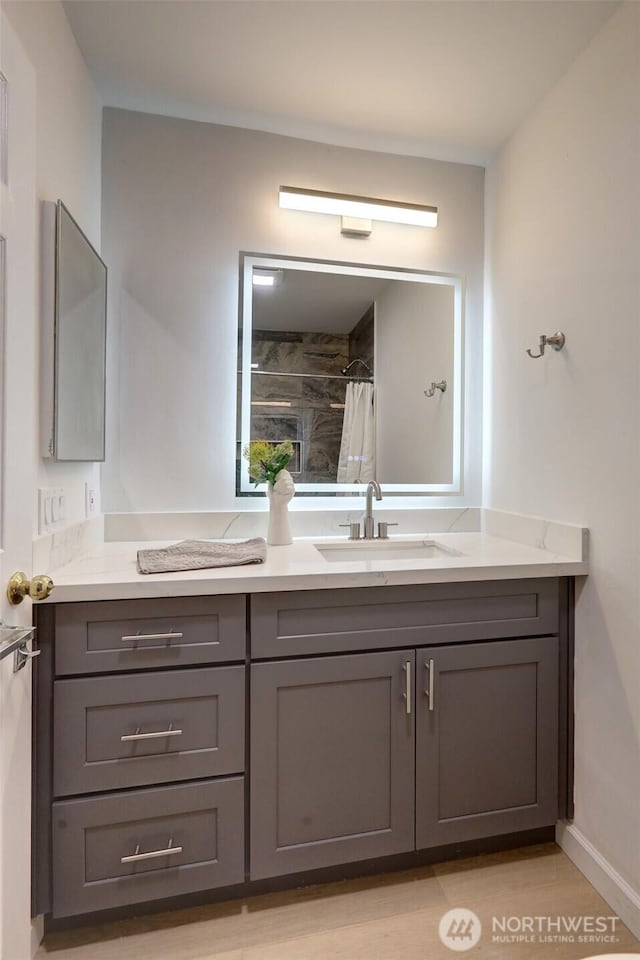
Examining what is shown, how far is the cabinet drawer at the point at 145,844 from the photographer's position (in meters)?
1.26

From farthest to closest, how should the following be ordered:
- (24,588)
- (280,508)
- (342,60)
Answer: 1. (280,508)
2. (342,60)
3. (24,588)

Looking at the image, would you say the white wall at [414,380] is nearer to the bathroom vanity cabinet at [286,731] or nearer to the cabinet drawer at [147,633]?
the bathroom vanity cabinet at [286,731]

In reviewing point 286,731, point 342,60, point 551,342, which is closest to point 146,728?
point 286,731

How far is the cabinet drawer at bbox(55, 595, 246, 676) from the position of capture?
127cm

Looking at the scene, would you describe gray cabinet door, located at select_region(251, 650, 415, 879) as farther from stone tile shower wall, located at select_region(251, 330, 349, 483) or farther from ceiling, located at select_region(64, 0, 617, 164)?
ceiling, located at select_region(64, 0, 617, 164)

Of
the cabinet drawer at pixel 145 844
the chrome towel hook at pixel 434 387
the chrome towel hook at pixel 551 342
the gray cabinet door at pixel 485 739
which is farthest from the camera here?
the chrome towel hook at pixel 434 387

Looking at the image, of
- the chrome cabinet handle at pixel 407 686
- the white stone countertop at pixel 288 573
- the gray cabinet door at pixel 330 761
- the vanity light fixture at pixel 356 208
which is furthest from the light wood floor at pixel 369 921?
the vanity light fixture at pixel 356 208

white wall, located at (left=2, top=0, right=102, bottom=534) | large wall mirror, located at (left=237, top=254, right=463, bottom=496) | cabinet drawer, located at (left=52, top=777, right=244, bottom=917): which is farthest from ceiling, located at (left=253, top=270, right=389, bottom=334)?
cabinet drawer, located at (left=52, top=777, right=244, bottom=917)

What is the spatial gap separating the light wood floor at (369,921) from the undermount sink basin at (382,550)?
3.19 feet

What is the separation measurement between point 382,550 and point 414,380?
737 mm

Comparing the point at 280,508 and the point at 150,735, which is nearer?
the point at 150,735

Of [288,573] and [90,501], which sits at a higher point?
[90,501]

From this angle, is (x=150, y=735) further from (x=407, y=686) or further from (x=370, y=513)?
(x=370, y=513)

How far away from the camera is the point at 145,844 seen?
51.7 inches
